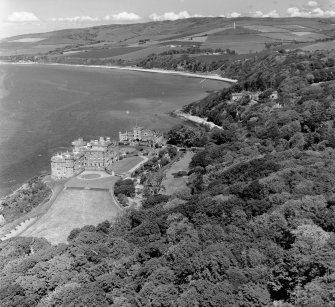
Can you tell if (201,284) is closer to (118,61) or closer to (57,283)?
(57,283)

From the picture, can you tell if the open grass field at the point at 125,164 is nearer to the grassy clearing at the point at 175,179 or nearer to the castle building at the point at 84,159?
the castle building at the point at 84,159

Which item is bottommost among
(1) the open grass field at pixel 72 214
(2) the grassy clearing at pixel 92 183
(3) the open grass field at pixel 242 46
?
(1) the open grass field at pixel 72 214

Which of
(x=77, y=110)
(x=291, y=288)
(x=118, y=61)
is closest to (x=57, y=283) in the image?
(x=291, y=288)

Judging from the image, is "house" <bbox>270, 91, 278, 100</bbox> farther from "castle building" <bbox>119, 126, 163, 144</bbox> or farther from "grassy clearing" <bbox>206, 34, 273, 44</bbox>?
"grassy clearing" <bbox>206, 34, 273, 44</bbox>

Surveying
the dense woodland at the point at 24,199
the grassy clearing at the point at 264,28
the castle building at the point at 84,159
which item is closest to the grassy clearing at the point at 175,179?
the castle building at the point at 84,159

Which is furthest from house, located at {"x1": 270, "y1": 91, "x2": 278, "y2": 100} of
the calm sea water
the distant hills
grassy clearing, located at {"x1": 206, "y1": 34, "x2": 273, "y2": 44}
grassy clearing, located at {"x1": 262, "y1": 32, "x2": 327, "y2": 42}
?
grassy clearing, located at {"x1": 206, "y1": 34, "x2": 273, "y2": 44}

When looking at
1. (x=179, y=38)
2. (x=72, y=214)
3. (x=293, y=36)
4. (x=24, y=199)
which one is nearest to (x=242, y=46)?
(x=293, y=36)

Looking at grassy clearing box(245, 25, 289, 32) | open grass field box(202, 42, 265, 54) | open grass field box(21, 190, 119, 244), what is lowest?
open grass field box(21, 190, 119, 244)
